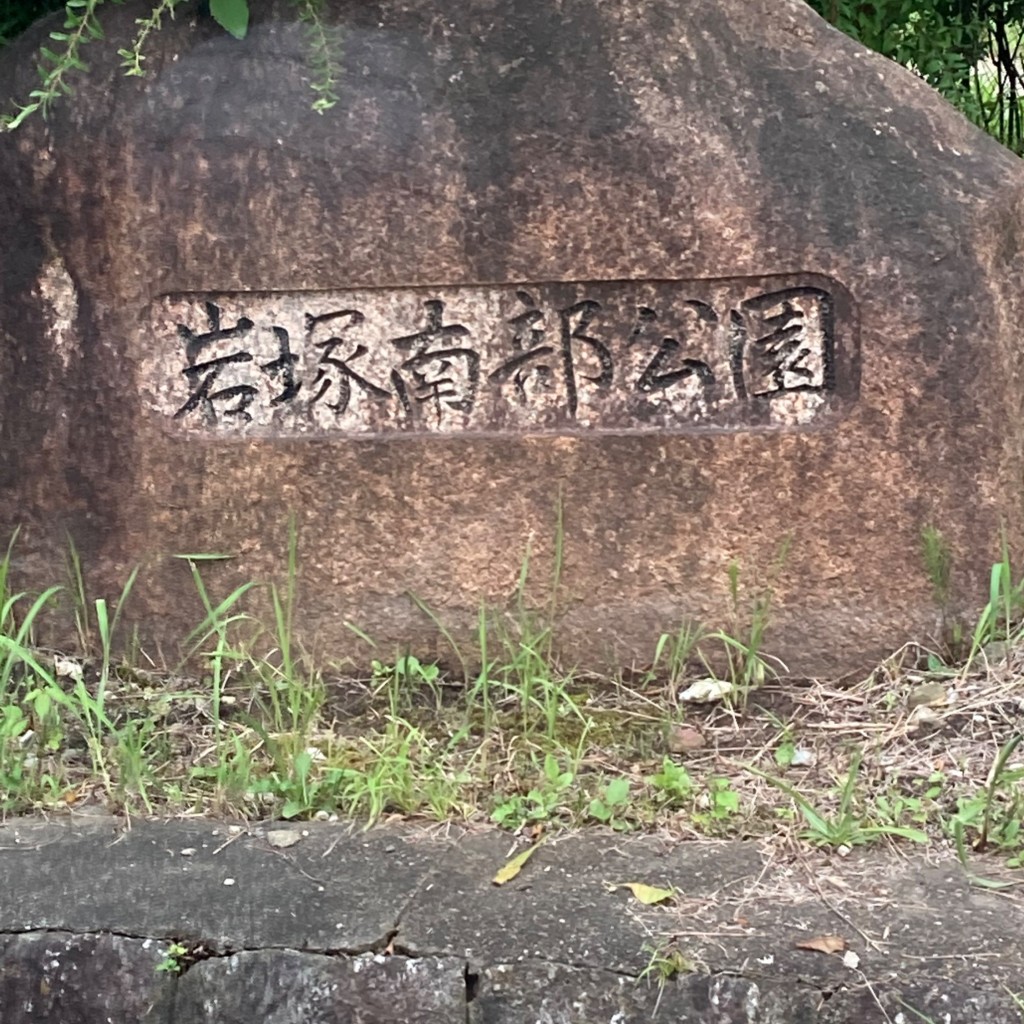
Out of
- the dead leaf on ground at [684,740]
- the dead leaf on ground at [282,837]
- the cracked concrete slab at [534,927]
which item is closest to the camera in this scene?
the cracked concrete slab at [534,927]

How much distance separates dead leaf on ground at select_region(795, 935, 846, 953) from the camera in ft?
5.36

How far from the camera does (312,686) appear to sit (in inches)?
92.4

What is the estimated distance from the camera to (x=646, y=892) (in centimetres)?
177

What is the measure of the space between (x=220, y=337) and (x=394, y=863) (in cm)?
110

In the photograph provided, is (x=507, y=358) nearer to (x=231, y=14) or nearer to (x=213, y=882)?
(x=231, y=14)

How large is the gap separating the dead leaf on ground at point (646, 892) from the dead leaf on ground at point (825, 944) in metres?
0.20

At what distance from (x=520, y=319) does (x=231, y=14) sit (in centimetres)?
80

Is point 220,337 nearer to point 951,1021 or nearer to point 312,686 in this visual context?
point 312,686

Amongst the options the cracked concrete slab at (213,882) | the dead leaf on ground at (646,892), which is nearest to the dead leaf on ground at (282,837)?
the cracked concrete slab at (213,882)

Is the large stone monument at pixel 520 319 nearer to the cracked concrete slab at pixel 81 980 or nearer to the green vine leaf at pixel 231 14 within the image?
the green vine leaf at pixel 231 14

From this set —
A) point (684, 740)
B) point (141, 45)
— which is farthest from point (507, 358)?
point (141, 45)

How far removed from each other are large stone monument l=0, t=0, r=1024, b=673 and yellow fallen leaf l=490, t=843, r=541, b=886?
57 cm

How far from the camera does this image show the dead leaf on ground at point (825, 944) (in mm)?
1634

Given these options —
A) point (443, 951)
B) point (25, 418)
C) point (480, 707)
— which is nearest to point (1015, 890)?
point (443, 951)
